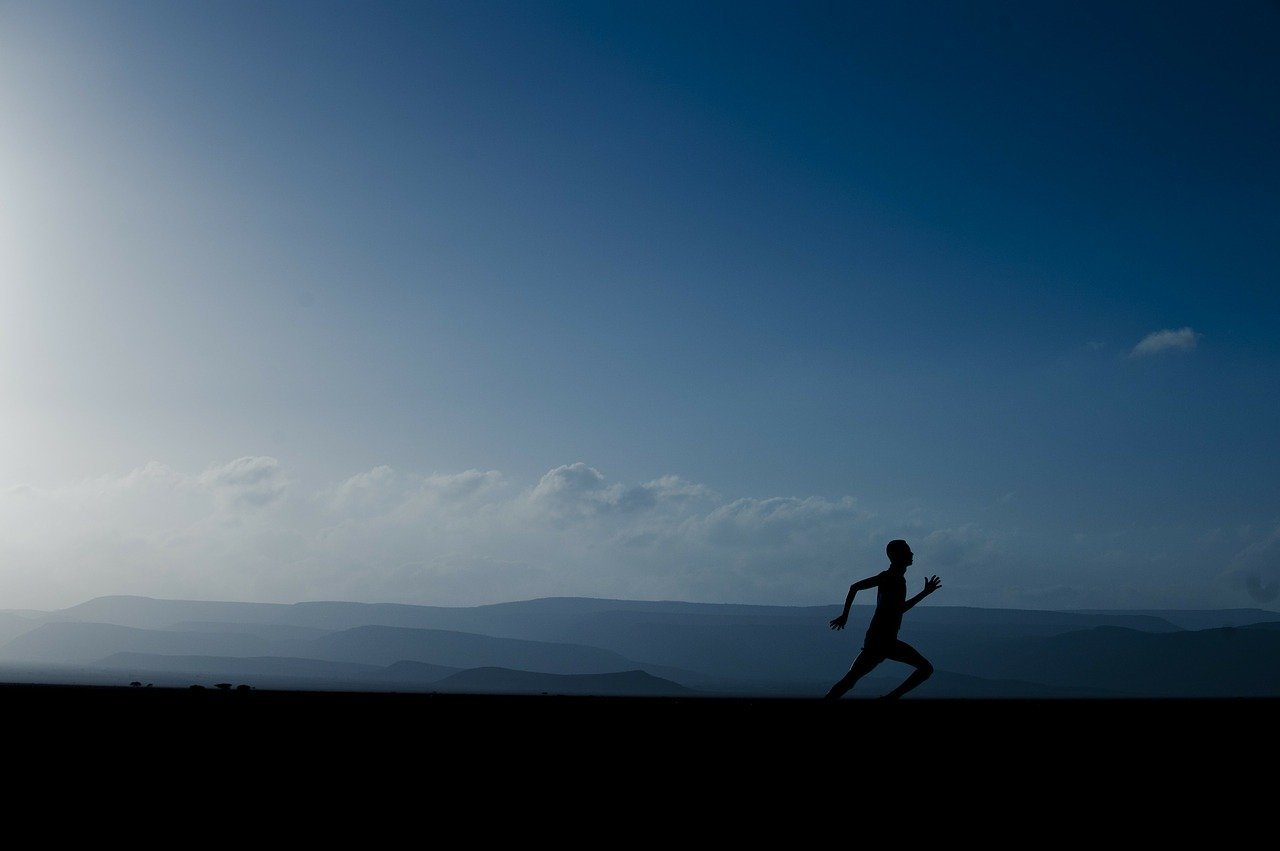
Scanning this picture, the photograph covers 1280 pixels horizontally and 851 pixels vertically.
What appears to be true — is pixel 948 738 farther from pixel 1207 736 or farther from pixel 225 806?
pixel 225 806

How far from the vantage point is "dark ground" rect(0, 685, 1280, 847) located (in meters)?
3.87

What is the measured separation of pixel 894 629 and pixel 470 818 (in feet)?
23.0

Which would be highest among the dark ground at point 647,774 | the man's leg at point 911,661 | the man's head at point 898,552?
the man's head at point 898,552

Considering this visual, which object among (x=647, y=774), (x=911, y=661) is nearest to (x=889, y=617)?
(x=911, y=661)

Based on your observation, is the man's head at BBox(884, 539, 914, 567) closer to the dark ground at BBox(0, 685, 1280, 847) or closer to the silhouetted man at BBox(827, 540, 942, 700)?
the silhouetted man at BBox(827, 540, 942, 700)

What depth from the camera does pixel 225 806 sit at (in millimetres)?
4109

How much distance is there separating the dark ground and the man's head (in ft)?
6.28

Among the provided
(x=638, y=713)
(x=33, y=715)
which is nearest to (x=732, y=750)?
(x=638, y=713)

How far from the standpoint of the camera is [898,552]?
1004 centimetres

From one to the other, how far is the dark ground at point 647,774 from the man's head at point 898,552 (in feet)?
6.28

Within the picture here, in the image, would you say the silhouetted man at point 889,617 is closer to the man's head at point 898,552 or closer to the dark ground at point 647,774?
the man's head at point 898,552

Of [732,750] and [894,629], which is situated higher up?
[894,629]

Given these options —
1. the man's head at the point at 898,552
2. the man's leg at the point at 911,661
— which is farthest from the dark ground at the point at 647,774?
the man's head at the point at 898,552

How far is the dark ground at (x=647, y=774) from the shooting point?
3867 mm
